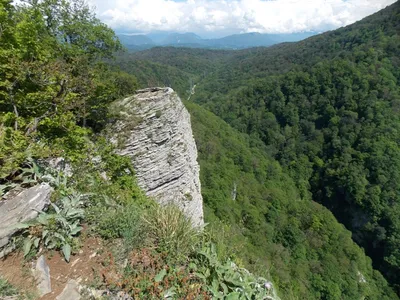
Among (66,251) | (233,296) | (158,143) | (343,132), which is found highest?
(66,251)

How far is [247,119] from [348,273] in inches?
1771

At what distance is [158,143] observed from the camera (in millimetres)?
10211

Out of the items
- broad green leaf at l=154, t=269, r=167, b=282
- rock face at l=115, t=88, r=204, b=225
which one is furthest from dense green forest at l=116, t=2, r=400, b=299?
broad green leaf at l=154, t=269, r=167, b=282

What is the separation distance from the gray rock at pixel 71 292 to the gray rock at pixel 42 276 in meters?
0.18

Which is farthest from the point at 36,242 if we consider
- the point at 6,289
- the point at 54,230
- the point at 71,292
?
the point at 71,292

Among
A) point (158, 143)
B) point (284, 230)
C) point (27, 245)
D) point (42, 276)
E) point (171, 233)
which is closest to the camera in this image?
point (42, 276)

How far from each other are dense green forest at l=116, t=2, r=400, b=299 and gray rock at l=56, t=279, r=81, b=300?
26.9m

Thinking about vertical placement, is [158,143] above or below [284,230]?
above

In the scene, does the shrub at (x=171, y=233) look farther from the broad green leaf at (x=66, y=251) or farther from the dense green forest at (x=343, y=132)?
the dense green forest at (x=343, y=132)

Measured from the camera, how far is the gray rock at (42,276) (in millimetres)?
3066

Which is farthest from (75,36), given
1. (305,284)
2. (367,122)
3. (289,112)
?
(289,112)

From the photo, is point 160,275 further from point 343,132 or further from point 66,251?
point 343,132

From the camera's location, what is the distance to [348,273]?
32.6 metres

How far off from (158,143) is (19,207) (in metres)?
6.60
